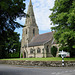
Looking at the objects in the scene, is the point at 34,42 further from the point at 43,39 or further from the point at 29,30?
the point at 29,30

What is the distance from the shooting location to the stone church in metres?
43.5

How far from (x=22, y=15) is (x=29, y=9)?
168 ft

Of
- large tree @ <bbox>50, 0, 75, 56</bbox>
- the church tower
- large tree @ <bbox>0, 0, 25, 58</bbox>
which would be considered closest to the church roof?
the church tower

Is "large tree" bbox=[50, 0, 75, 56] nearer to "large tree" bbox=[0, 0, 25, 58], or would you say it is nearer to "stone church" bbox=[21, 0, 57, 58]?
"large tree" bbox=[0, 0, 25, 58]

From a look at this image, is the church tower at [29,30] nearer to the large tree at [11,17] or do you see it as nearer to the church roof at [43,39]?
the church roof at [43,39]

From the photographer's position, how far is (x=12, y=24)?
866 cm

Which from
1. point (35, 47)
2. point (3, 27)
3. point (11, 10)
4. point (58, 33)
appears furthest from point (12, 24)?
point (35, 47)

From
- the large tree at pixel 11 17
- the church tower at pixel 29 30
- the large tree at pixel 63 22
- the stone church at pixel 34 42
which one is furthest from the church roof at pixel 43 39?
the large tree at pixel 11 17

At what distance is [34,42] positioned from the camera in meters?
50.3

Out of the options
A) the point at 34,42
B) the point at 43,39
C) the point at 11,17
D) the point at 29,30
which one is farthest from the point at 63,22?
the point at 29,30

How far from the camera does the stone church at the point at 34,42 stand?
43.5 metres

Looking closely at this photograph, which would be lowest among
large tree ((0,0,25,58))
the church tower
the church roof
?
large tree ((0,0,25,58))

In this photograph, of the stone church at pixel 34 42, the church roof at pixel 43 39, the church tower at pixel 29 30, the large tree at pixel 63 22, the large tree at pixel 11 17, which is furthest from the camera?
the church tower at pixel 29 30

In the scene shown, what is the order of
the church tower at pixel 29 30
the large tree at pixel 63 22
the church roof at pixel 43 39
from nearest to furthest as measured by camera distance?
the large tree at pixel 63 22
the church roof at pixel 43 39
the church tower at pixel 29 30
